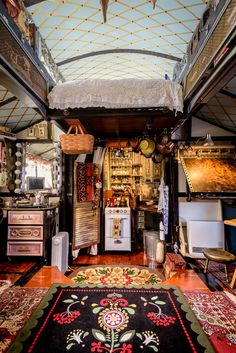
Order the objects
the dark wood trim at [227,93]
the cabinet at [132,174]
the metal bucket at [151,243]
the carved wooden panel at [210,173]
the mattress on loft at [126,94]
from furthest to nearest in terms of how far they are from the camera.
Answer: the cabinet at [132,174], the metal bucket at [151,243], the carved wooden panel at [210,173], the dark wood trim at [227,93], the mattress on loft at [126,94]

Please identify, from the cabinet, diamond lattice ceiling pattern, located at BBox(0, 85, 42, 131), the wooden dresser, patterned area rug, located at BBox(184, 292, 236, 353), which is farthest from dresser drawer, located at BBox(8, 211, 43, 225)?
patterned area rug, located at BBox(184, 292, 236, 353)

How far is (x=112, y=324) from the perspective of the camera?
189 centimetres

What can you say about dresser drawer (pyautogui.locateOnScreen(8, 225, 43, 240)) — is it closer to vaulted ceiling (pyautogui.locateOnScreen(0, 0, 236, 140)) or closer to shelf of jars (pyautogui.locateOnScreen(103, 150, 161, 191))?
vaulted ceiling (pyautogui.locateOnScreen(0, 0, 236, 140))

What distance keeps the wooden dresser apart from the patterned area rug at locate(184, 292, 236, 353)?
2764 mm

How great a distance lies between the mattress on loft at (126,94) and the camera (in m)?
2.63

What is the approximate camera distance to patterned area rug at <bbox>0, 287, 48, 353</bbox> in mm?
1738

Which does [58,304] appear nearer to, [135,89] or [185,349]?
[185,349]

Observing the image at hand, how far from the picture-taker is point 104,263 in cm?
433

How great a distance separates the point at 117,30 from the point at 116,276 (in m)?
3.95

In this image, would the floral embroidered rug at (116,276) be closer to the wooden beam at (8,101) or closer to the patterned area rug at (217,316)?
the patterned area rug at (217,316)

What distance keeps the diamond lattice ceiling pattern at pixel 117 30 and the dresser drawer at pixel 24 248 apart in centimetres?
331

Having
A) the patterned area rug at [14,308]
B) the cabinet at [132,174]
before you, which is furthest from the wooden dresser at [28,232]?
the cabinet at [132,174]

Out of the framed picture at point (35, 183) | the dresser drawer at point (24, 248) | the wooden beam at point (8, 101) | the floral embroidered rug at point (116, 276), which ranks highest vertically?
the wooden beam at point (8, 101)

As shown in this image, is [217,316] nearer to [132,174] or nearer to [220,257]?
[220,257]
